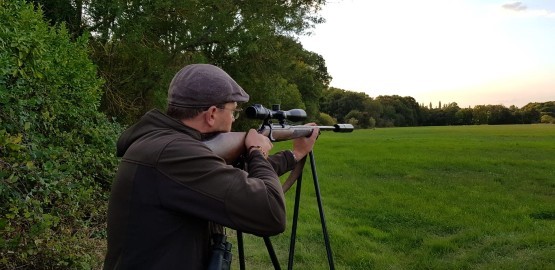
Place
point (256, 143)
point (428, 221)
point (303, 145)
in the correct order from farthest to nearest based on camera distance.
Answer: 1. point (428, 221)
2. point (303, 145)
3. point (256, 143)

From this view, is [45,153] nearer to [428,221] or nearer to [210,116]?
[210,116]

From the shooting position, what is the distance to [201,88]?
2502 millimetres

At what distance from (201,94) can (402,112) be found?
9044 cm

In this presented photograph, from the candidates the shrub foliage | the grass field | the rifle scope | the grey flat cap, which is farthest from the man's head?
the grass field

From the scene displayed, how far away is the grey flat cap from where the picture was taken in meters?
2.50

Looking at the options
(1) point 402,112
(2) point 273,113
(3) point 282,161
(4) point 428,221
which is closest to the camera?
(2) point 273,113

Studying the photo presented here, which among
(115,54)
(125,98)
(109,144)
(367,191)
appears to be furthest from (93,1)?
(367,191)

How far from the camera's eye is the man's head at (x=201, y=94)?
2504mm

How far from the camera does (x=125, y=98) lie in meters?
13.9

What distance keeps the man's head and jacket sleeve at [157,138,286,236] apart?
0.96 ft

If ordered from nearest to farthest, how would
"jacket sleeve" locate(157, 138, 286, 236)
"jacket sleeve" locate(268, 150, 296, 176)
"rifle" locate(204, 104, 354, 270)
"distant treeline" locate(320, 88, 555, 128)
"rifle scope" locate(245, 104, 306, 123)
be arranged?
"jacket sleeve" locate(157, 138, 286, 236), "rifle" locate(204, 104, 354, 270), "rifle scope" locate(245, 104, 306, 123), "jacket sleeve" locate(268, 150, 296, 176), "distant treeline" locate(320, 88, 555, 128)

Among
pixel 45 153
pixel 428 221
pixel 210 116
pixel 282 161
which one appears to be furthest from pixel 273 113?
pixel 428 221

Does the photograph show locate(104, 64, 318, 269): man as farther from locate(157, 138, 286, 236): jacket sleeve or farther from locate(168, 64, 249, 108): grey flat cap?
locate(168, 64, 249, 108): grey flat cap

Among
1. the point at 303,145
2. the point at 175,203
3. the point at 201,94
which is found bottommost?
the point at 175,203
